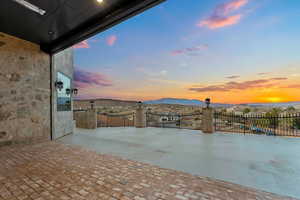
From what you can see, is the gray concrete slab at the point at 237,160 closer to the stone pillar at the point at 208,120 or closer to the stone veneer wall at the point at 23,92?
the stone pillar at the point at 208,120

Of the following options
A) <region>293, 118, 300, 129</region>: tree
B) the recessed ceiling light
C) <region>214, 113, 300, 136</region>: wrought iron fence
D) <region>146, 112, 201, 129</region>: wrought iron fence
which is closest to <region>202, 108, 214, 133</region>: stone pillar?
<region>214, 113, 300, 136</region>: wrought iron fence

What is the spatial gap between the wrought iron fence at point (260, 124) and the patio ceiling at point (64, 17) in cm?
569

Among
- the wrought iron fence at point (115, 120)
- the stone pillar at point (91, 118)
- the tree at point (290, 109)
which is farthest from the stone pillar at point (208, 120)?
the stone pillar at point (91, 118)

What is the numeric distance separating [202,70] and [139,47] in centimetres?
407

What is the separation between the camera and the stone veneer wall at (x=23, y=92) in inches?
157

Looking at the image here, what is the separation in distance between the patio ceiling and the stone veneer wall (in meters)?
0.51

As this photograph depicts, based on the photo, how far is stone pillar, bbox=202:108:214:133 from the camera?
608cm

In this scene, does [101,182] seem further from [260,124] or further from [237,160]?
[260,124]

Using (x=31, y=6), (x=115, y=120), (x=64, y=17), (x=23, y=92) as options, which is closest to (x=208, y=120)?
(x=115, y=120)

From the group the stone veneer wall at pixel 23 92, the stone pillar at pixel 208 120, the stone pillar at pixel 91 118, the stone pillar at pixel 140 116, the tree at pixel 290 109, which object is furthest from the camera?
the stone pillar at pixel 140 116

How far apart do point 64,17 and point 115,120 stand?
6.50 meters

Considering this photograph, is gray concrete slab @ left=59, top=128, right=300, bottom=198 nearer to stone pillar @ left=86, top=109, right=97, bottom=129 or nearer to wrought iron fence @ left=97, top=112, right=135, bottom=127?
stone pillar @ left=86, top=109, right=97, bottom=129

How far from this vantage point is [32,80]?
4586 millimetres

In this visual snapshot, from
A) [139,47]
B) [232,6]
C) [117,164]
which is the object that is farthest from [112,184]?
[139,47]
